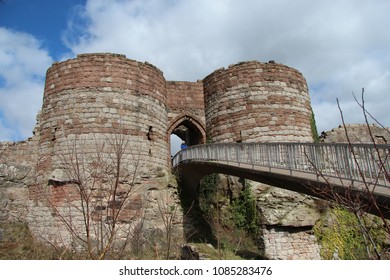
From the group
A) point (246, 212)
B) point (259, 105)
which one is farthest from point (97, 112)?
point (246, 212)

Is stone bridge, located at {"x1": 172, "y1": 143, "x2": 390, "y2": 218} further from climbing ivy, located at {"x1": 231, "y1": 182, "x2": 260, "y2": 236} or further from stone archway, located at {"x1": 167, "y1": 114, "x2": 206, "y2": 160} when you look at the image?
stone archway, located at {"x1": 167, "y1": 114, "x2": 206, "y2": 160}

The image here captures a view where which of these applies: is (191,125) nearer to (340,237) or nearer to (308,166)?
(340,237)

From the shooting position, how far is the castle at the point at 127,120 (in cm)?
1303

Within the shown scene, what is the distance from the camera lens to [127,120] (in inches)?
541

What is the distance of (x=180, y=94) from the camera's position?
16.9 m

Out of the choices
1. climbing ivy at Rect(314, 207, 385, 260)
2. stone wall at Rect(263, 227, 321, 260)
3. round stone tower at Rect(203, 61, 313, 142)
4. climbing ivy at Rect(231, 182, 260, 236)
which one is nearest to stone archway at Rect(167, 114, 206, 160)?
round stone tower at Rect(203, 61, 313, 142)

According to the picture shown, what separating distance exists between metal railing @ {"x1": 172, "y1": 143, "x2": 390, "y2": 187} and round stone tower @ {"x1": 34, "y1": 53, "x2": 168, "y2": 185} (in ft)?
6.67

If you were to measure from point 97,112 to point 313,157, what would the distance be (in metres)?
9.61

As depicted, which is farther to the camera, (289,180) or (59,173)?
(59,173)

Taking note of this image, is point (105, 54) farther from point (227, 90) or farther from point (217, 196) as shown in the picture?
point (217, 196)

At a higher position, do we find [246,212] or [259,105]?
[259,105]

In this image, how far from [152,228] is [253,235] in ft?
13.3

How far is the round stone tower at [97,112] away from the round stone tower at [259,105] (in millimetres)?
Answer: 3308
